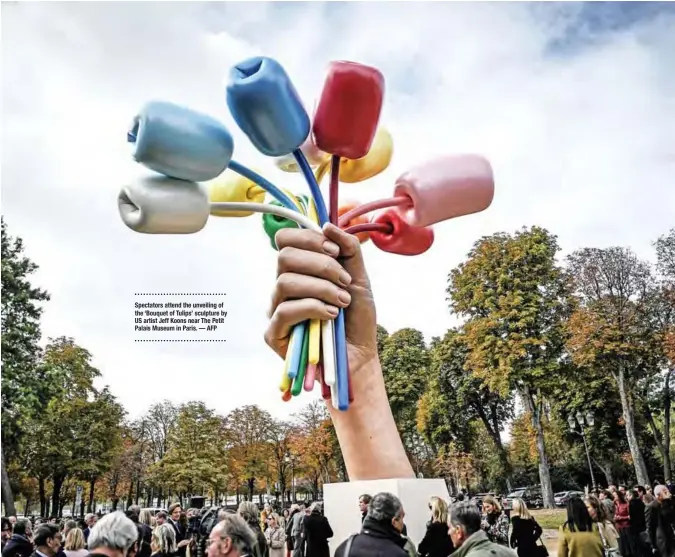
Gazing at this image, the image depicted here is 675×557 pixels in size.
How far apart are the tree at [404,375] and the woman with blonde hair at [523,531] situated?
29.1 meters

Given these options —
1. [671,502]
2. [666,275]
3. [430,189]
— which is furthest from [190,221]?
[666,275]

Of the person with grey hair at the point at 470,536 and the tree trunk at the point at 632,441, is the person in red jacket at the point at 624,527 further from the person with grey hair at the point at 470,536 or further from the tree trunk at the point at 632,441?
the tree trunk at the point at 632,441

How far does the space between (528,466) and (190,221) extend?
4368cm

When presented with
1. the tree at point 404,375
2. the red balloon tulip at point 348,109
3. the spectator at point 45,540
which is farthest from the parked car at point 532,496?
the spectator at point 45,540

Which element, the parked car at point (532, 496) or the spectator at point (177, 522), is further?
the parked car at point (532, 496)

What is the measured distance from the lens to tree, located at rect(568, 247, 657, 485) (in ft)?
74.7

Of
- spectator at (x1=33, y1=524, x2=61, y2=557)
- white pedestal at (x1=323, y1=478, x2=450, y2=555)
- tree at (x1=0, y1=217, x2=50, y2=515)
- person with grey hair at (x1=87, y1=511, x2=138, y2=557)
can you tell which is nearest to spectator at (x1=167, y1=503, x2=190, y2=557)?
white pedestal at (x1=323, y1=478, x2=450, y2=555)

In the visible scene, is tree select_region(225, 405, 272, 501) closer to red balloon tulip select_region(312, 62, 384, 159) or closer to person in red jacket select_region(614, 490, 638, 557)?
person in red jacket select_region(614, 490, 638, 557)

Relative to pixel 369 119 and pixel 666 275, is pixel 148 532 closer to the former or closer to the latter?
pixel 369 119

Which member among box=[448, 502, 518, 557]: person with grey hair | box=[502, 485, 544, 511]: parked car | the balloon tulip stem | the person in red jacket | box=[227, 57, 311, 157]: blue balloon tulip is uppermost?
box=[227, 57, 311, 157]: blue balloon tulip

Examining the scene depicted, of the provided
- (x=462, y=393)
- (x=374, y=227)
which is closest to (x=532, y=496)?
(x=462, y=393)

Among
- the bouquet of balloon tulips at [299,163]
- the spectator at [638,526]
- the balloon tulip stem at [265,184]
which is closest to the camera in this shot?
the bouquet of balloon tulips at [299,163]

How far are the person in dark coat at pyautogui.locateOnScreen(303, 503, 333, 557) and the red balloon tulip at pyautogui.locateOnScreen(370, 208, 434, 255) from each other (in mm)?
3414

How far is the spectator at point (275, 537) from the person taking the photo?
391 inches
